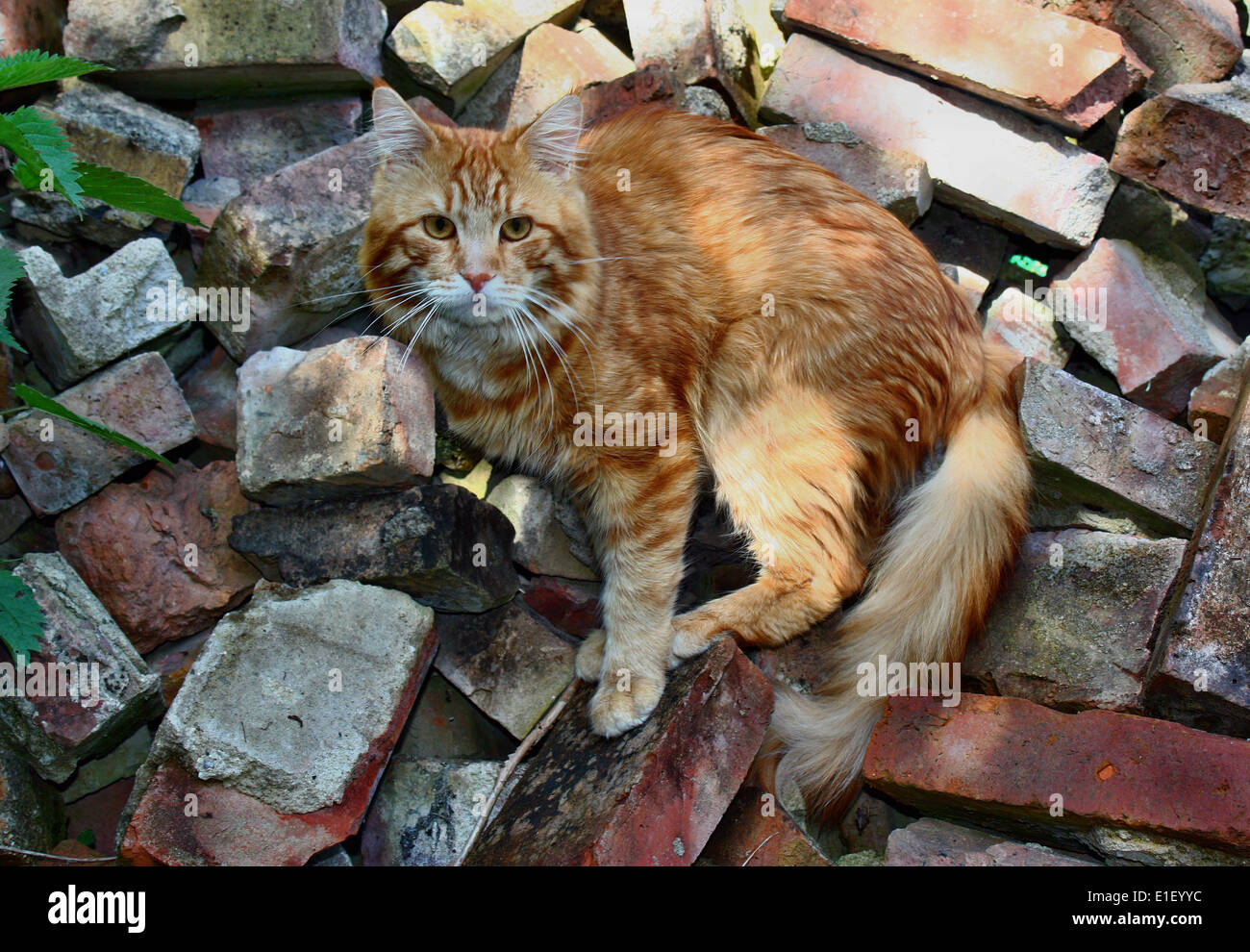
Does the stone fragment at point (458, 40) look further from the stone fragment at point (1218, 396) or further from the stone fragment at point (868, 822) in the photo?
the stone fragment at point (868, 822)

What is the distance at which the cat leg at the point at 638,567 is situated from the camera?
3123 mm

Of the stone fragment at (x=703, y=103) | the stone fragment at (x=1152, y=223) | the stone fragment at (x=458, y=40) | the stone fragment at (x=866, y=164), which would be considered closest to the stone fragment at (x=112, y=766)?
the stone fragment at (x=458, y=40)

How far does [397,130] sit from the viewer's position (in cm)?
312

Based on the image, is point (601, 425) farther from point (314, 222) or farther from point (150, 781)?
point (150, 781)

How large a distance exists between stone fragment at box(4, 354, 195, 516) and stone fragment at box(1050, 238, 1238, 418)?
3.19 metres

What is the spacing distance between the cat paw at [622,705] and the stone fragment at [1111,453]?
139 cm

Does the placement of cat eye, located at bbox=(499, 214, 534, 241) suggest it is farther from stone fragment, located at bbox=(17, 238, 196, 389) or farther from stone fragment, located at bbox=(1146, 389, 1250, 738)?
stone fragment, located at bbox=(1146, 389, 1250, 738)

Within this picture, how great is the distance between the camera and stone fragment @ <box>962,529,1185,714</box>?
296cm

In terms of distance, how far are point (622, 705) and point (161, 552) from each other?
1540 millimetres

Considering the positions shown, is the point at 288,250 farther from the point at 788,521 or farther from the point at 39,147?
the point at 788,521

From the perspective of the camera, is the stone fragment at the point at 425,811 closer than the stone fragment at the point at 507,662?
Yes

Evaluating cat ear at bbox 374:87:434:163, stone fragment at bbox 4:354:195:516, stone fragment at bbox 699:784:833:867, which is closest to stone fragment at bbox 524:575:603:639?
stone fragment at bbox 699:784:833:867

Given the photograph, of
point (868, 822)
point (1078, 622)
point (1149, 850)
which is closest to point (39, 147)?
point (868, 822)

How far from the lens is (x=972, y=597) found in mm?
3000
